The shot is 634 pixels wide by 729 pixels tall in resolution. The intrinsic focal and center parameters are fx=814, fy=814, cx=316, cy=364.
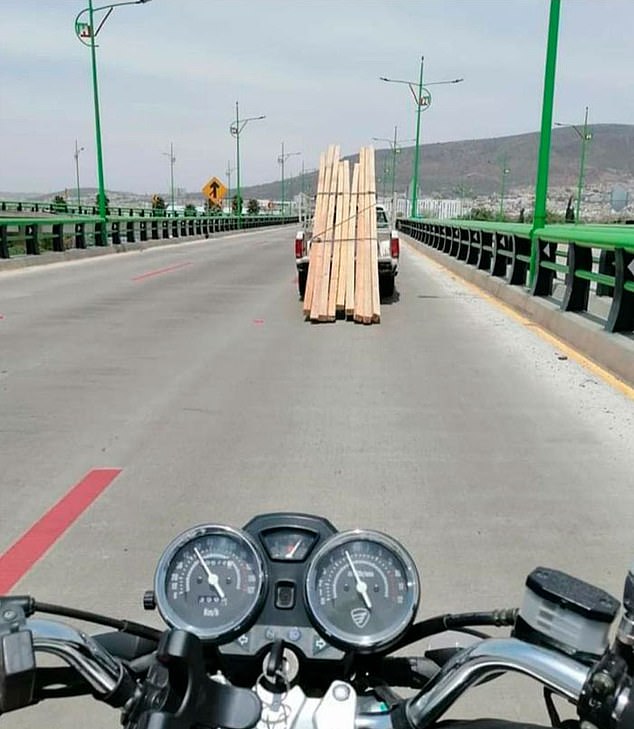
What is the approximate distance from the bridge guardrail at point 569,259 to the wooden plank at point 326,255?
334 centimetres

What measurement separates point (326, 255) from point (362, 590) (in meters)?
12.6

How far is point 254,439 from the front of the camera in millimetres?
5996

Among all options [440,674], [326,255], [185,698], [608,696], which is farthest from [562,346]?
[185,698]

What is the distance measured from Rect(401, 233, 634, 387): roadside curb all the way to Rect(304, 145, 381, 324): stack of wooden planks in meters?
2.39

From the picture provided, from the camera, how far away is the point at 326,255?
14.2 m

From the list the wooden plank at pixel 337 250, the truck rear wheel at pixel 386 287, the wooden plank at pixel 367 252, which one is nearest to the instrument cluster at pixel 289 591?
the wooden plank at pixel 367 252

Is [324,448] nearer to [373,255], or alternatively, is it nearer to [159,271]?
[373,255]

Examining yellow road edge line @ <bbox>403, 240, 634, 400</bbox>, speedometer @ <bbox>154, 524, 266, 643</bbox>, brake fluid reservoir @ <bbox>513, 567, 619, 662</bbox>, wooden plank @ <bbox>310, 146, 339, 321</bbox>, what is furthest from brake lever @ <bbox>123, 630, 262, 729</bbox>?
wooden plank @ <bbox>310, 146, 339, 321</bbox>

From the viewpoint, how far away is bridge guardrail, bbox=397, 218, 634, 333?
8.68m

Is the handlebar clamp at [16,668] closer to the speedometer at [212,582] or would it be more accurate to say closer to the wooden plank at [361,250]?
the speedometer at [212,582]

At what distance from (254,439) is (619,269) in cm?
474

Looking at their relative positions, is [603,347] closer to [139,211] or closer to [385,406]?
[385,406]

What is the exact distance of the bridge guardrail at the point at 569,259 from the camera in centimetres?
868

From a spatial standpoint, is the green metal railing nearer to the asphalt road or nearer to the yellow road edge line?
the yellow road edge line
